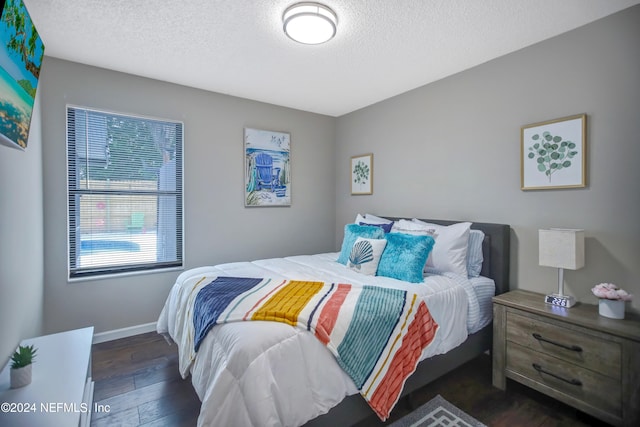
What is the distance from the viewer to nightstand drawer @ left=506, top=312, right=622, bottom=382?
1.67 meters

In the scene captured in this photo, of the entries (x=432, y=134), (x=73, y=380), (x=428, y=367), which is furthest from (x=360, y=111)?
(x=73, y=380)

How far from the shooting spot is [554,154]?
227 centimetres

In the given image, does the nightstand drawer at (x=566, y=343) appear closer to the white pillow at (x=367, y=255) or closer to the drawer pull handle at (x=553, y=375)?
the drawer pull handle at (x=553, y=375)

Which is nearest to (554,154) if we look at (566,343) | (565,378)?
(566,343)

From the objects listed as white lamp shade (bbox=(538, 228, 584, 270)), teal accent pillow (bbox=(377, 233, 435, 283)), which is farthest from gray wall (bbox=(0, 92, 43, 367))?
white lamp shade (bbox=(538, 228, 584, 270))

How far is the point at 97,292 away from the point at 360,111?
3.61m

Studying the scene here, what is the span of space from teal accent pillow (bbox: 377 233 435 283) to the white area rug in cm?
82

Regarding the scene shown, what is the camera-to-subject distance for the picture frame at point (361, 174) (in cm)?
388

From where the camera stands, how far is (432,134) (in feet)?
10.3

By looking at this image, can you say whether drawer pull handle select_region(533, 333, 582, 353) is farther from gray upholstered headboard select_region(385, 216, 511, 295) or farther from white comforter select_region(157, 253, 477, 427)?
white comforter select_region(157, 253, 477, 427)

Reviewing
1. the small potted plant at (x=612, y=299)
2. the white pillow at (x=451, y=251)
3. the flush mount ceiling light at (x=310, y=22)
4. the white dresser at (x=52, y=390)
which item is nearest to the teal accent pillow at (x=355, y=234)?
the white pillow at (x=451, y=251)

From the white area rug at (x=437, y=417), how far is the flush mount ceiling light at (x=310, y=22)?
2578mm

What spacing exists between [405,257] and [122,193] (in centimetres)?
274

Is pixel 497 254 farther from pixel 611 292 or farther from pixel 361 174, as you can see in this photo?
pixel 361 174
